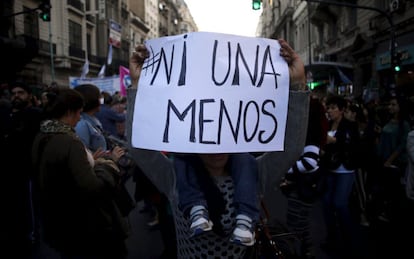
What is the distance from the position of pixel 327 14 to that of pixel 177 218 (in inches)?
1085

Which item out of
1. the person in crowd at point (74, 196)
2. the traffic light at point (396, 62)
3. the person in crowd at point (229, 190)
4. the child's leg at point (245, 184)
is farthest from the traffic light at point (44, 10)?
the child's leg at point (245, 184)

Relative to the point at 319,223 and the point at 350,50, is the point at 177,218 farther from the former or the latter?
the point at 350,50

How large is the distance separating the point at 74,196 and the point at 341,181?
3.01m

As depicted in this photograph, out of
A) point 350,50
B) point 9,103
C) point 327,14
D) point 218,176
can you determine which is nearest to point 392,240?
point 218,176

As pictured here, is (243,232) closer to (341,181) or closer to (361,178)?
(341,181)

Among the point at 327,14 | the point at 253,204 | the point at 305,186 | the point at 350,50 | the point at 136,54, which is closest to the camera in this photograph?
the point at 253,204

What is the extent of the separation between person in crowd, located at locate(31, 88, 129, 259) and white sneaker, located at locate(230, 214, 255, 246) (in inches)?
40.4

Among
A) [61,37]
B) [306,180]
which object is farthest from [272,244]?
[61,37]

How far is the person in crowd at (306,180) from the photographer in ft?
12.3

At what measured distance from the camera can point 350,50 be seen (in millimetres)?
22172

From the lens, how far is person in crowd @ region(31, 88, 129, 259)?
2.28 meters

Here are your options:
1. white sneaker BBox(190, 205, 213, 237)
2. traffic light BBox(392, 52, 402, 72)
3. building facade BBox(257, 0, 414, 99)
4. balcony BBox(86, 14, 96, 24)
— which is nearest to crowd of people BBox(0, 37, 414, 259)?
white sneaker BBox(190, 205, 213, 237)

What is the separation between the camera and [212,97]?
1.72 m

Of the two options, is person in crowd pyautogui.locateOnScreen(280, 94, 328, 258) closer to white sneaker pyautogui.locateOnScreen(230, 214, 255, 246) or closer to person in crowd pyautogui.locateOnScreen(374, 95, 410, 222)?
person in crowd pyautogui.locateOnScreen(374, 95, 410, 222)
